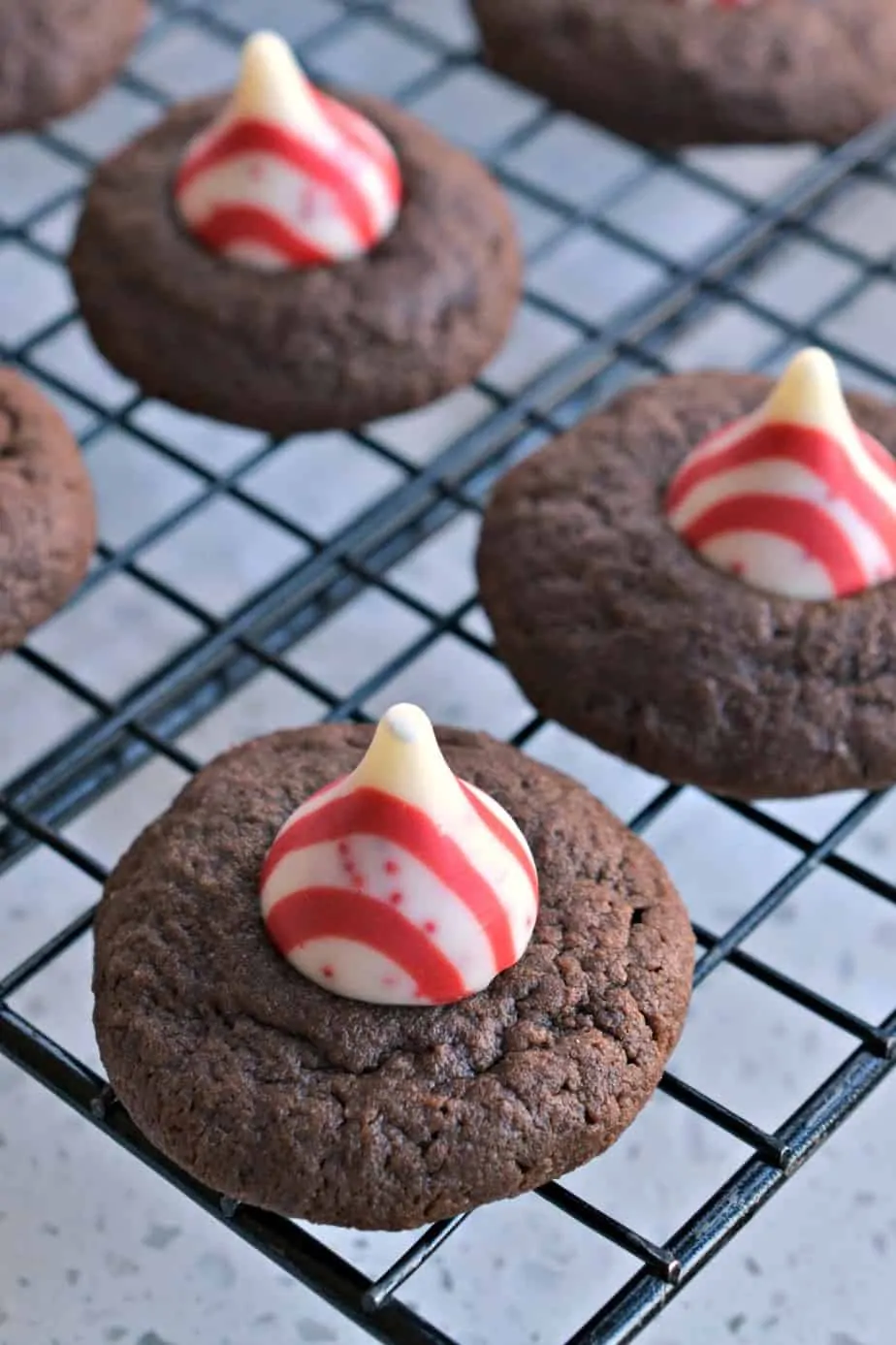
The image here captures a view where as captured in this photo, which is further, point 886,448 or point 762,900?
point 886,448

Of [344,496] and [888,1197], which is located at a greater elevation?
[344,496]

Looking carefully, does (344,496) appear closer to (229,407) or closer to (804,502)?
(229,407)

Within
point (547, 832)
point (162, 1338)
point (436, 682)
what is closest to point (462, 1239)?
point (162, 1338)

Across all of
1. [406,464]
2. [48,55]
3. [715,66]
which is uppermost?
[48,55]

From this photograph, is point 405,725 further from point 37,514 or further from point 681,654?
point 37,514

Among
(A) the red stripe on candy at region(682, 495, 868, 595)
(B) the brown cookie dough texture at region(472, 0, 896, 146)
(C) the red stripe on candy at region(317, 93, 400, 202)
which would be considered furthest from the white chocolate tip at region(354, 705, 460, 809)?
(B) the brown cookie dough texture at region(472, 0, 896, 146)

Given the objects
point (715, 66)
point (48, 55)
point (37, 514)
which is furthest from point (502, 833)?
point (48, 55)

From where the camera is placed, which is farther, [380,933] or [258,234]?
[258,234]

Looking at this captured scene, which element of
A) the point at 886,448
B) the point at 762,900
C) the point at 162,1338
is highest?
the point at 886,448
